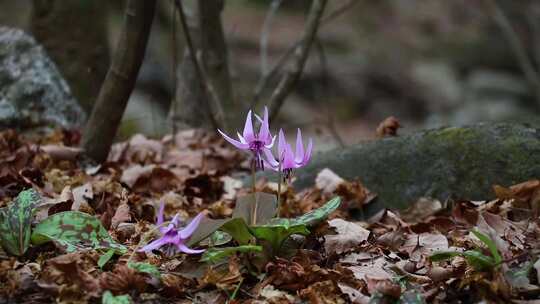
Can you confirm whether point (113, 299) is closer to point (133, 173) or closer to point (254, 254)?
point (254, 254)

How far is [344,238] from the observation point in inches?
98.5

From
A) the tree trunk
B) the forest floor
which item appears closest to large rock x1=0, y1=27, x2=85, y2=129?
the tree trunk

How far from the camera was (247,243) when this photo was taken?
2.24 meters

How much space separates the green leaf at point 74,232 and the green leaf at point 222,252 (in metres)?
0.25

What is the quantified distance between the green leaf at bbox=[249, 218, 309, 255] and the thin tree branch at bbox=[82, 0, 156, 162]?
1.41 m

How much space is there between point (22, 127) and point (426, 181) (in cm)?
218

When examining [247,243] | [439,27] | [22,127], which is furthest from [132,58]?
[439,27]

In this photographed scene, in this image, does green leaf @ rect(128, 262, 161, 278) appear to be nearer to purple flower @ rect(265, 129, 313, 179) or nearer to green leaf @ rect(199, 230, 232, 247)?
green leaf @ rect(199, 230, 232, 247)

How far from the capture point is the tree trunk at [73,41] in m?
4.86

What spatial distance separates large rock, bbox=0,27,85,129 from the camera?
13.6 ft

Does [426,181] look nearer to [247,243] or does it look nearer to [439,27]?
[247,243]

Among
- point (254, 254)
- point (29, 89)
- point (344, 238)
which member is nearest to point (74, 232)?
point (254, 254)

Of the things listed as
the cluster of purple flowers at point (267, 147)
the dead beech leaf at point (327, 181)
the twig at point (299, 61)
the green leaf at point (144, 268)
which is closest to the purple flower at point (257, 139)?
the cluster of purple flowers at point (267, 147)

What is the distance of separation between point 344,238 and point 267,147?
0.51 meters
